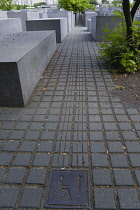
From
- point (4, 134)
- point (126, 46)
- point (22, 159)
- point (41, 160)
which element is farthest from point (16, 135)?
point (126, 46)

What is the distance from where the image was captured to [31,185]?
2.46 meters

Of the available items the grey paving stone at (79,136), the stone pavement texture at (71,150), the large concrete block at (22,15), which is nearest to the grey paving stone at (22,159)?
the stone pavement texture at (71,150)

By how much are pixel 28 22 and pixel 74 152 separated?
36.9ft

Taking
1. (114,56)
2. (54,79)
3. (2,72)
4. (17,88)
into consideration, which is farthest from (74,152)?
(114,56)

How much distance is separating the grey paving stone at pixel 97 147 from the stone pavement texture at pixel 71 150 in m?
0.01

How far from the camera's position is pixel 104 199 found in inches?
89.5

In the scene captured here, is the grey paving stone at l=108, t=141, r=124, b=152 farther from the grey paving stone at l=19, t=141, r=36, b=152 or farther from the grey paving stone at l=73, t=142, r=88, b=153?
the grey paving stone at l=19, t=141, r=36, b=152

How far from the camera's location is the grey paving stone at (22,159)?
9.17 ft

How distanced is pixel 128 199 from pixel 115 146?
3.04 feet

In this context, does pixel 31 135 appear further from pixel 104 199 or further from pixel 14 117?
pixel 104 199

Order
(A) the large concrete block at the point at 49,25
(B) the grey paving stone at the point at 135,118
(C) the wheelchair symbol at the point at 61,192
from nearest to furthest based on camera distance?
(C) the wheelchair symbol at the point at 61,192 < (B) the grey paving stone at the point at 135,118 < (A) the large concrete block at the point at 49,25

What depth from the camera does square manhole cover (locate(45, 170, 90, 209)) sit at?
2.23m

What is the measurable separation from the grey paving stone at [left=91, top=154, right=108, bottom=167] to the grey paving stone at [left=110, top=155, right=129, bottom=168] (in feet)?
0.32

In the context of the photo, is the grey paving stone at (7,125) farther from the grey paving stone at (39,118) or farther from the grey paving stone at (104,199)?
the grey paving stone at (104,199)
